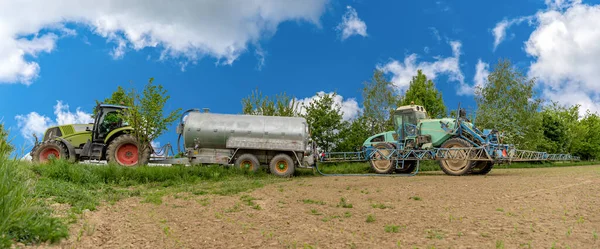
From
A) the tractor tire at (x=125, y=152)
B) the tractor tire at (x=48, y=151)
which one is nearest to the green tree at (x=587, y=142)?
the tractor tire at (x=125, y=152)

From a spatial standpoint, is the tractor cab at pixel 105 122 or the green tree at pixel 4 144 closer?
the green tree at pixel 4 144

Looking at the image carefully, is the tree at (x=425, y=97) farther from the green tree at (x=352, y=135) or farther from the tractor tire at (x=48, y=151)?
the tractor tire at (x=48, y=151)

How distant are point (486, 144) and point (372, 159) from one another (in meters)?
5.32

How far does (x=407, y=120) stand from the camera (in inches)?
772

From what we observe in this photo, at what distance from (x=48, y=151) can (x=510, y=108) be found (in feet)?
109

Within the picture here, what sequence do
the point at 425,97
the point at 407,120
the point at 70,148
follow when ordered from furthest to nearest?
the point at 425,97, the point at 407,120, the point at 70,148

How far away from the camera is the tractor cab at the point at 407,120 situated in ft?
63.4

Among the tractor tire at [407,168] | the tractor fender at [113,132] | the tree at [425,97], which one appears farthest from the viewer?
the tree at [425,97]

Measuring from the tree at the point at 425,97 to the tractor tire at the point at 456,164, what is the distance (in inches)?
477

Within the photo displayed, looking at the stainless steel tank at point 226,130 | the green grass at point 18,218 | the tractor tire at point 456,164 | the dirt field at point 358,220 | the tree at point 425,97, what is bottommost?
the dirt field at point 358,220

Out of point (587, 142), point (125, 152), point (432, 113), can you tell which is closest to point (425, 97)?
point (432, 113)

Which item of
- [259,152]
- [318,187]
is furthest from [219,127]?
[318,187]

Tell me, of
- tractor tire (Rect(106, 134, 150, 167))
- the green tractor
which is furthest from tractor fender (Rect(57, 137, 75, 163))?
tractor tire (Rect(106, 134, 150, 167))

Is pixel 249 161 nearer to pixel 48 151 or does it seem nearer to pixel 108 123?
pixel 108 123
